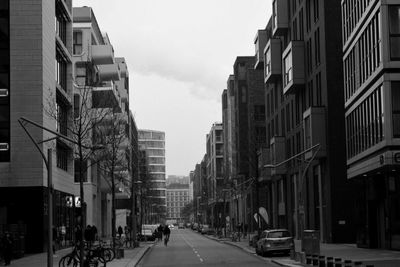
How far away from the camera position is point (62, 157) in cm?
5850

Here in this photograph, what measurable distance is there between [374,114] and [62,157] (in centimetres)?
2702

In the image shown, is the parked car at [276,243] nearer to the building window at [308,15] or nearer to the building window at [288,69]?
the building window at [308,15]

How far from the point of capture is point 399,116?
36844 mm

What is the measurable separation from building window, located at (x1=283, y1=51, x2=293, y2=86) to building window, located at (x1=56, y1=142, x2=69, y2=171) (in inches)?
833

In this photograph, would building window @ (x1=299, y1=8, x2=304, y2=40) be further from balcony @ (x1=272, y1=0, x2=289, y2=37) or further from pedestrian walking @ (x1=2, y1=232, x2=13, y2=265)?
pedestrian walking @ (x1=2, y1=232, x2=13, y2=265)

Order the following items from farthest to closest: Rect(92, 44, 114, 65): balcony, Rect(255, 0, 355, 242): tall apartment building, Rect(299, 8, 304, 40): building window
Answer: Rect(92, 44, 114, 65): balcony
Rect(299, 8, 304, 40): building window
Rect(255, 0, 355, 242): tall apartment building

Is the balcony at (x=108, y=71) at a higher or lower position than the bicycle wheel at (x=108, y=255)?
higher

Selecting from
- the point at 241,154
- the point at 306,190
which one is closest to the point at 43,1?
the point at 306,190

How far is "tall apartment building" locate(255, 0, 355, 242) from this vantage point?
57.6m

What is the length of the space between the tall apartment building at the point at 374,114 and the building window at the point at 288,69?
783 inches

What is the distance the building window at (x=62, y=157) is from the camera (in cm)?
5667

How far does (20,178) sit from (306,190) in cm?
2794

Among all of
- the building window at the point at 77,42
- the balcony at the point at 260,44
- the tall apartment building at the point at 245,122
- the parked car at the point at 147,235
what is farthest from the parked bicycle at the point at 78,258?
the tall apartment building at the point at 245,122

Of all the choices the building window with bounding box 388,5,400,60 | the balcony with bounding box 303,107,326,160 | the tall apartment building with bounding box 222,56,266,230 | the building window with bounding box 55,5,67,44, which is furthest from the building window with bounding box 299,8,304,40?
the tall apartment building with bounding box 222,56,266,230
